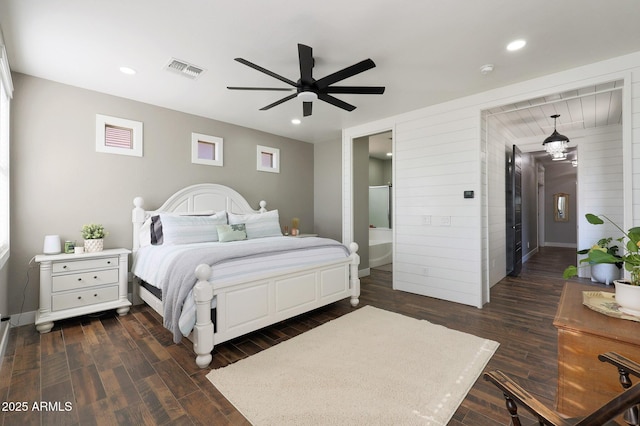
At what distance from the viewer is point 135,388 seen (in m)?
2.03

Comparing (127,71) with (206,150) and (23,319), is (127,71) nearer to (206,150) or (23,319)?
(206,150)

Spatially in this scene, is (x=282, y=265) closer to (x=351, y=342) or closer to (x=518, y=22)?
(x=351, y=342)

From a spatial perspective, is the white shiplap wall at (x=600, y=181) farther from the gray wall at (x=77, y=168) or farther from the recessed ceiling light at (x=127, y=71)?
the recessed ceiling light at (x=127, y=71)

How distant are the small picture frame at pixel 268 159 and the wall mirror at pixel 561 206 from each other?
9655 millimetres

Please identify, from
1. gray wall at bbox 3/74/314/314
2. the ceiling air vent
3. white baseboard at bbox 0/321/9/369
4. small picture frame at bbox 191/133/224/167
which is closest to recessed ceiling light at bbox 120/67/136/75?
the ceiling air vent

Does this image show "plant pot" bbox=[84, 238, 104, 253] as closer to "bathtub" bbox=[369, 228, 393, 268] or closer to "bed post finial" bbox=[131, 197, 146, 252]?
"bed post finial" bbox=[131, 197, 146, 252]

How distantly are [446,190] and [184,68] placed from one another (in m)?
3.61

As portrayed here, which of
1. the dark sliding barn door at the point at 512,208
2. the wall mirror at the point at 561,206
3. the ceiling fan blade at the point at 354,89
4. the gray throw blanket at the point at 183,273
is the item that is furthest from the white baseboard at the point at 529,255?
the gray throw blanket at the point at 183,273

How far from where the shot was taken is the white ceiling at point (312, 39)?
2156 millimetres

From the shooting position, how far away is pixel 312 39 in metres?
2.53

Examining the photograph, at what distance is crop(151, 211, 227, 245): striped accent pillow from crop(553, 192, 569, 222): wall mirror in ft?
36.1

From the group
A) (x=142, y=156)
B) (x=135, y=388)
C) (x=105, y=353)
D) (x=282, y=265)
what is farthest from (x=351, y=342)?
(x=142, y=156)

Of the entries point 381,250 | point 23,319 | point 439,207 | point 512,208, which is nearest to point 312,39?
point 439,207

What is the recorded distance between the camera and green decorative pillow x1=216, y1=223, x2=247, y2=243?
3.74 metres
